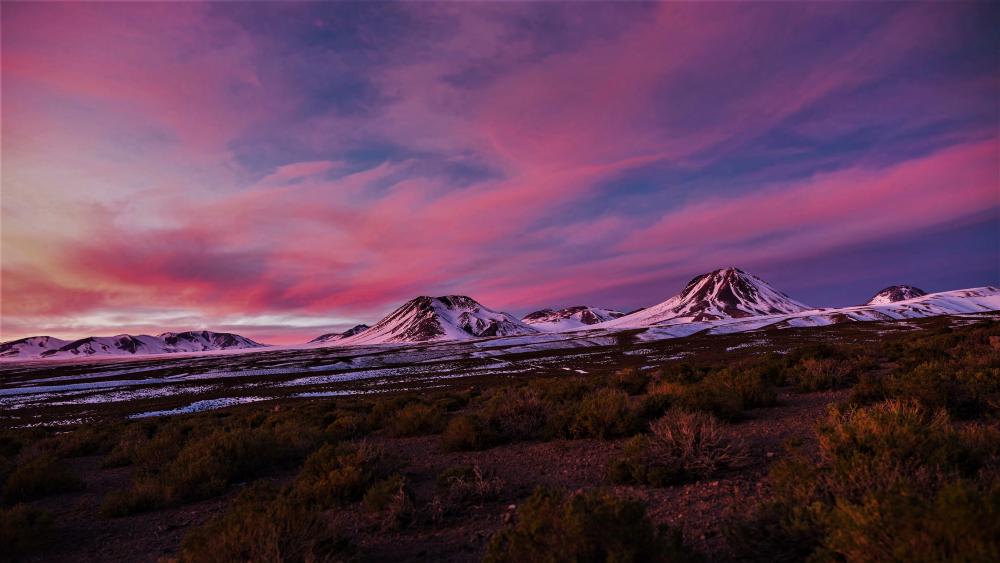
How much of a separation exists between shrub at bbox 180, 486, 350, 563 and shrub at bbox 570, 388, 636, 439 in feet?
20.4

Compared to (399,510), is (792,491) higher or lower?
higher

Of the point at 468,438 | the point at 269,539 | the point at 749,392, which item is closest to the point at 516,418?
the point at 468,438

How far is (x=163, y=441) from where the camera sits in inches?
546

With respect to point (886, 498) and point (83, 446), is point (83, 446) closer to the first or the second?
point (83, 446)

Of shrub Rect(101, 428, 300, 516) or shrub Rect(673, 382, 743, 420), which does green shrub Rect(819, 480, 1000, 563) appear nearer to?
shrub Rect(673, 382, 743, 420)

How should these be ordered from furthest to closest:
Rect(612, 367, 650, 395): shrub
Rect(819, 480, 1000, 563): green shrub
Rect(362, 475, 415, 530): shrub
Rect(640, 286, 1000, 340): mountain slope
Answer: Rect(640, 286, 1000, 340): mountain slope
Rect(612, 367, 650, 395): shrub
Rect(362, 475, 415, 530): shrub
Rect(819, 480, 1000, 563): green shrub

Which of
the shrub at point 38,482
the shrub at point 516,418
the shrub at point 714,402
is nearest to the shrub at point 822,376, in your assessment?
the shrub at point 714,402

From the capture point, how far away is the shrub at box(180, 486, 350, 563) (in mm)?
5035

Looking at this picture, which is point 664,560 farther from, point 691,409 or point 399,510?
point 691,409

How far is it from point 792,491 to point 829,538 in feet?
4.83

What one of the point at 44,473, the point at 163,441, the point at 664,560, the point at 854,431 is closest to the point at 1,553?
the point at 44,473

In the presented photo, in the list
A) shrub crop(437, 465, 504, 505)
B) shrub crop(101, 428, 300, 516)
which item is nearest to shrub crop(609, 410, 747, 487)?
shrub crop(437, 465, 504, 505)

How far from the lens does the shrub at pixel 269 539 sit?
5035 mm

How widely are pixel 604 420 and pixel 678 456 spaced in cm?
315
